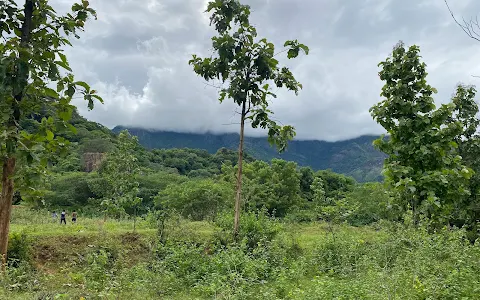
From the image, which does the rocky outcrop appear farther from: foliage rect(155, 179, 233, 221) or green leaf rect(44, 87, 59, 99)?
green leaf rect(44, 87, 59, 99)

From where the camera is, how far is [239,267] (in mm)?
7863

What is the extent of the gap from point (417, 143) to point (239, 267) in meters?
4.51

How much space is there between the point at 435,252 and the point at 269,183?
2958cm

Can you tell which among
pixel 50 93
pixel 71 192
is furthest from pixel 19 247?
pixel 71 192

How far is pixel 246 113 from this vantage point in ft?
31.9

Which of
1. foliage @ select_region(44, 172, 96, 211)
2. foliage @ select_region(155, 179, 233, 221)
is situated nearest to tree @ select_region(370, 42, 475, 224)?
foliage @ select_region(155, 179, 233, 221)

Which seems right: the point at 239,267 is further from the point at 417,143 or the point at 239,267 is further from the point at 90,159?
the point at 90,159

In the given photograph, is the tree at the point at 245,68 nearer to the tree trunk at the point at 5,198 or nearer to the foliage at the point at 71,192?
the tree trunk at the point at 5,198

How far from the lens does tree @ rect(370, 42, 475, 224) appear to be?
26.9 ft

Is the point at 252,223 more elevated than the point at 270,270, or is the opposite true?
the point at 252,223

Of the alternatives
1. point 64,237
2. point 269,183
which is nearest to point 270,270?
point 64,237

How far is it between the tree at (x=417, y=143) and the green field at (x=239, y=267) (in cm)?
80

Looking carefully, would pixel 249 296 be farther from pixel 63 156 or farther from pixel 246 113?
pixel 246 113

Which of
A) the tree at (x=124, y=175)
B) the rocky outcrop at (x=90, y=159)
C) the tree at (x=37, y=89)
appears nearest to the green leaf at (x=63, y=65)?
the tree at (x=37, y=89)
